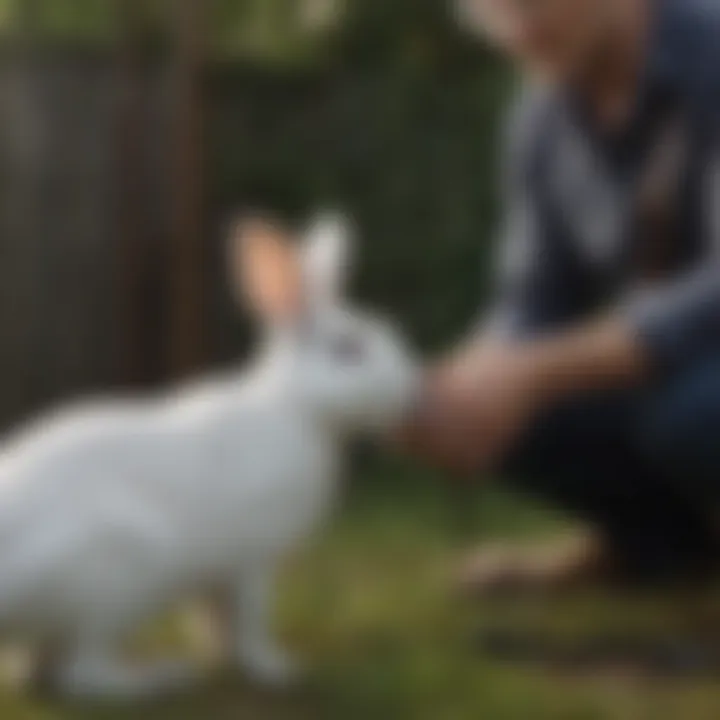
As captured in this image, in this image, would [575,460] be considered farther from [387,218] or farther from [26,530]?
[26,530]

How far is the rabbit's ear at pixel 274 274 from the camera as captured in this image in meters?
0.83

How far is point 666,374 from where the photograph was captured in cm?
91

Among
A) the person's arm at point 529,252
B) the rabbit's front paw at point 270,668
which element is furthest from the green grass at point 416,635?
the person's arm at point 529,252

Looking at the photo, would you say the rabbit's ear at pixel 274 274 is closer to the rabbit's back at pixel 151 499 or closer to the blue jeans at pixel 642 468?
the rabbit's back at pixel 151 499

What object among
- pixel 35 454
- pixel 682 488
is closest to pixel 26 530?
pixel 35 454

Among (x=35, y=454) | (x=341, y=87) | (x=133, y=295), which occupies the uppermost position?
(x=341, y=87)

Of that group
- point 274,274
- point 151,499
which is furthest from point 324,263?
point 151,499

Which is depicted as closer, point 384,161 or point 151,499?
point 151,499

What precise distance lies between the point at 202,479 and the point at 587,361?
0.22m

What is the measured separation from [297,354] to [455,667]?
7.3 inches

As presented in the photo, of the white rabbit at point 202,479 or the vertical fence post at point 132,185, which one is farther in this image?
the vertical fence post at point 132,185

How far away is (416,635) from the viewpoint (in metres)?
0.91

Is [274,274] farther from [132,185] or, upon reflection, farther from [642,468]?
[642,468]

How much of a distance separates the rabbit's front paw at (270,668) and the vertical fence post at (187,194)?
0.53 feet
